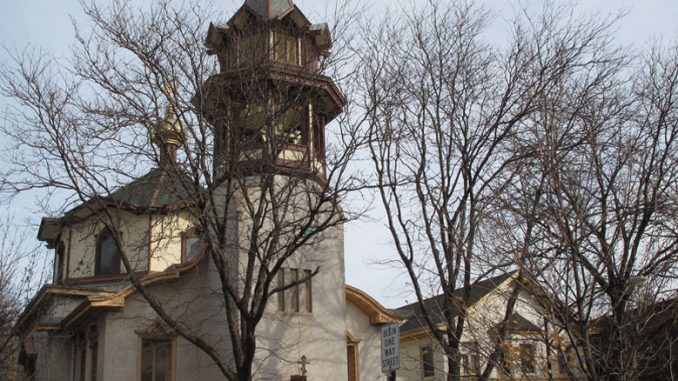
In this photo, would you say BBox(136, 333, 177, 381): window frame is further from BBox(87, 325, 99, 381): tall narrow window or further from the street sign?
the street sign

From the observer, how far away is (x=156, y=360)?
2111cm

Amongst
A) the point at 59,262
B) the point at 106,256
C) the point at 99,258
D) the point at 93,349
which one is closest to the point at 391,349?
the point at 93,349

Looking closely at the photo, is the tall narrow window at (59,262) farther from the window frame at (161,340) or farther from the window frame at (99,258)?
the window frame at (161,340)

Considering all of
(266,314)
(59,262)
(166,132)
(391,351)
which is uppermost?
(166,132)

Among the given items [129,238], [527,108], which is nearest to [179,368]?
[129,238]

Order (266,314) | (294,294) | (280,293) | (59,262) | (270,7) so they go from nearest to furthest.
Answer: (266,314) → (280,293) → (294,294) → (270,7) → (59,262)

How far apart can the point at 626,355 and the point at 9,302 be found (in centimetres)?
1809

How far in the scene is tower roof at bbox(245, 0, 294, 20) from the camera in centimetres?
2144

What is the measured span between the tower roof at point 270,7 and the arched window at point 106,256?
10.8 meters

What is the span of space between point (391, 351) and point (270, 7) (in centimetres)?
1220

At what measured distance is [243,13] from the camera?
20500mm

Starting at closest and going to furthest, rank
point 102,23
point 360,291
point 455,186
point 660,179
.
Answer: point 660,179 < point 102,23 < point 455,186 < point 360,291

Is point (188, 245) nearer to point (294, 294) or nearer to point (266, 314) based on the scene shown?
point (294, 294)

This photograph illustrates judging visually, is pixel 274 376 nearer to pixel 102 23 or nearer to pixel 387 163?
pixel 387 163
